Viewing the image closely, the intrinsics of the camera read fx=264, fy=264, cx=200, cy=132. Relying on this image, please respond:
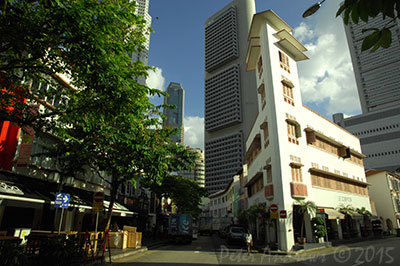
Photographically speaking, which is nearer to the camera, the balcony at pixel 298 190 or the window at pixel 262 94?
the balcony at pixel 298 190

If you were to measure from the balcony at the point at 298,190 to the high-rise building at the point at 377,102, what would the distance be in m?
87.8

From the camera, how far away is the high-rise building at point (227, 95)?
516 feet

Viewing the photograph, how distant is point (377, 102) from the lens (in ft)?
448

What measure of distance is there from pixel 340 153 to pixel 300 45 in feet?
46.8

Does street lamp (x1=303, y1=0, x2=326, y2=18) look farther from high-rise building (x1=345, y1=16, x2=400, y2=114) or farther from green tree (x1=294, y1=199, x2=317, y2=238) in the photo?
high-rise building (x1=345, y1=16, x2=400, y2=114)

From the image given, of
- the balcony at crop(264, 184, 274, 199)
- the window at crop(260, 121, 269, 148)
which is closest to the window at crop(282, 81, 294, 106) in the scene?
the window at crop(260, 121, 269, 148)

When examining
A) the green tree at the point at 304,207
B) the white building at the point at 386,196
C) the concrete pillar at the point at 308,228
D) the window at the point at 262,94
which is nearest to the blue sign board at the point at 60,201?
the green tree at the point at 304,207

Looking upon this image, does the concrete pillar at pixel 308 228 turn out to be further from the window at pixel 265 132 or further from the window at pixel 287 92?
the window at pixel 287 92

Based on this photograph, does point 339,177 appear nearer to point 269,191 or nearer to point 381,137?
point 269,191

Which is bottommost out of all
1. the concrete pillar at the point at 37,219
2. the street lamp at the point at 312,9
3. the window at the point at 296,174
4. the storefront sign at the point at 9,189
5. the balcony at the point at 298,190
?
the concrete pillar at the point at 37,219

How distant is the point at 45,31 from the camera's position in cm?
677

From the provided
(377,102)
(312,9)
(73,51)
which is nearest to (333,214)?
(312,9)

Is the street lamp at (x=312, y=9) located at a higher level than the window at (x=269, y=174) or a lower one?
lower

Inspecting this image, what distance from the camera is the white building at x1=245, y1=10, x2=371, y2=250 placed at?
2380cm
